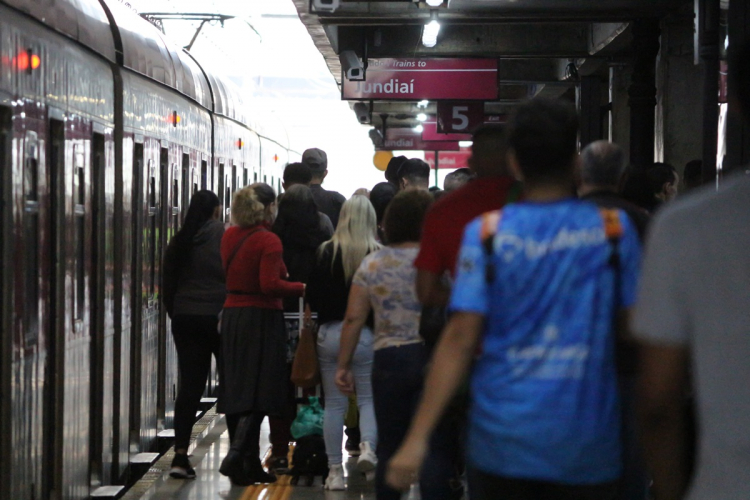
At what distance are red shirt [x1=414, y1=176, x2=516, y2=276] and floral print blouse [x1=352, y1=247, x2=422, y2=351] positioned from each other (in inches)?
47.7

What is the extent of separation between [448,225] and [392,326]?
142cm

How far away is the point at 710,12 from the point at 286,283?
267 centimetres

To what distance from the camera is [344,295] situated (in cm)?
669

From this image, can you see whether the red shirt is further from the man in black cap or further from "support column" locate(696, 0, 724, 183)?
the man in black cap

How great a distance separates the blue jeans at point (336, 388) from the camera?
22.1 ft

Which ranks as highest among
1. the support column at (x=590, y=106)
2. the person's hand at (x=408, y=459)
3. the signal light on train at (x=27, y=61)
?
the support column at (x=590, y=106)

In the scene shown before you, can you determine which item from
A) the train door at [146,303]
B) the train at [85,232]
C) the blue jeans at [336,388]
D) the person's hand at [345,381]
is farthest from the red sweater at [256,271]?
the person's hand at [345,381]

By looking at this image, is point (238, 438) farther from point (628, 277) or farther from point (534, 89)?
point (534, 89)

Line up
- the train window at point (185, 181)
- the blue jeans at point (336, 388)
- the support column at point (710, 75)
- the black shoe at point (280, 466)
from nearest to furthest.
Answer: the support column at point (710, 75) → the blue jeans at point (336, 388) → the black shoe at point (280, 466) → the train window at point (185, 181)

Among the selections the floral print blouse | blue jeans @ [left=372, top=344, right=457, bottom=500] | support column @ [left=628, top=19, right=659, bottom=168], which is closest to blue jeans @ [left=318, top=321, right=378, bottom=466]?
the floral print blouse

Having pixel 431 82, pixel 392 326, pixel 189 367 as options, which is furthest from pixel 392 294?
pixel 431 82

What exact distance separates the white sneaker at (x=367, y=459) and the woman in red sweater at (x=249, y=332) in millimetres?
634

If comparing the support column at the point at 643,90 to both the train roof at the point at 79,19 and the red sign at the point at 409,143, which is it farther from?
the red sign at the point at 409,143

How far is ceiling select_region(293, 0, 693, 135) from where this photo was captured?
10820mm
